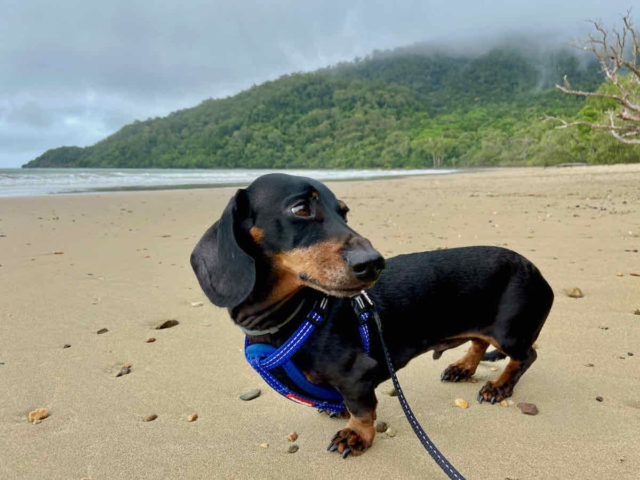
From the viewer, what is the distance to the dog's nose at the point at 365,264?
1.62 meters

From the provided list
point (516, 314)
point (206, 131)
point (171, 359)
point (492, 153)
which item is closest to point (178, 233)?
point (171, 359)

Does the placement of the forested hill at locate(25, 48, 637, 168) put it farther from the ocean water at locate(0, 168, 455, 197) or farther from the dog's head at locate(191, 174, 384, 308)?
the dog's head at locate(191, 174, 384, 308)

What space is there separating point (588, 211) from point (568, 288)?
230 inches

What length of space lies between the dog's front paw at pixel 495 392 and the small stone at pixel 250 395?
4.10 ft

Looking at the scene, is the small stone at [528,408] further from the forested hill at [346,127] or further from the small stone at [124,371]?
the forested hill at [346,127]

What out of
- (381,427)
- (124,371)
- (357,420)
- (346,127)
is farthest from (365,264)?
(346,127)

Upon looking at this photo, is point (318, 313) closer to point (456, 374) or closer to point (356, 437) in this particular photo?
point (356, 437)

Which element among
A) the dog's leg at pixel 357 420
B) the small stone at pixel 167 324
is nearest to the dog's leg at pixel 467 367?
the dog's leg at pixel 357 420

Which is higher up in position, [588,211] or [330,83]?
[330,83]

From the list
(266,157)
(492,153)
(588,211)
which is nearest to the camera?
(588,211)

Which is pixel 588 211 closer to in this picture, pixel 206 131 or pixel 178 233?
pixel 178 233

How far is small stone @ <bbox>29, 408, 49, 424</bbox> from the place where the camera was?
2.21 meters

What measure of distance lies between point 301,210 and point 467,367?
1566mm

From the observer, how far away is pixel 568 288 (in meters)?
3.97
